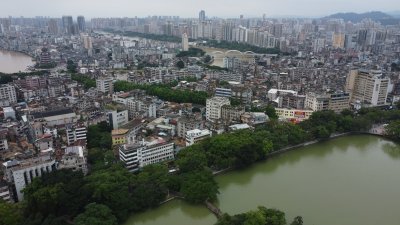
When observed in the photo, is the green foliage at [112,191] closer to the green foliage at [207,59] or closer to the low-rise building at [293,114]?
the low-rise building at [293,114]

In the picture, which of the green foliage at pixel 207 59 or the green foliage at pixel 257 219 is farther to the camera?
the green foliage at pixel 207 59

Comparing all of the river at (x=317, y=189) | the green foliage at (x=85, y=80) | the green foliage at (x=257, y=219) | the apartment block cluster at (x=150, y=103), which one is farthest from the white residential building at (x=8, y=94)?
the green foliage at (x=257, y=219)

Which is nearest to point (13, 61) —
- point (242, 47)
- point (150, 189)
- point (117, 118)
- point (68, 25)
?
point (68, 25)

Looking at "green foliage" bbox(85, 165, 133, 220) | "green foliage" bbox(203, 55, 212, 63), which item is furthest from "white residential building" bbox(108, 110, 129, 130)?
"green foliage" bbox(203, 55, 212, 63)

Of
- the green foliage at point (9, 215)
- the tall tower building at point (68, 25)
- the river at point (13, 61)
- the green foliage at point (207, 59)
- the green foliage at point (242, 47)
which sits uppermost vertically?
the tall tower building at point (68, 25)

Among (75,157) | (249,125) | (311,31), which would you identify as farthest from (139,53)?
(311,31)

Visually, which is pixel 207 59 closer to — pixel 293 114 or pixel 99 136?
pixel 293 114

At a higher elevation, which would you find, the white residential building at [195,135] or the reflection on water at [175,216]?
the white residential building at [195,135]
